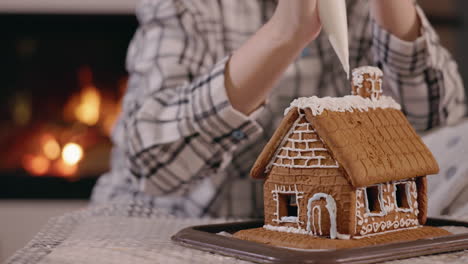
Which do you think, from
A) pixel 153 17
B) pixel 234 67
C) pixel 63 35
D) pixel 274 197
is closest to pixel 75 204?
pixel 63 35

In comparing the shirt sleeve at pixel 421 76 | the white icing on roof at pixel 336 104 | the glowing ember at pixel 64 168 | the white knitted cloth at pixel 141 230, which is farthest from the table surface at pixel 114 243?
the glowing ember at pixel 64 168

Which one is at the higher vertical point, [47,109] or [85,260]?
[47,109]

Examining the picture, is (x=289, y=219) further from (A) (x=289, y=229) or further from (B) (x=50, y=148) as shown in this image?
(B) (x=50, y=148)

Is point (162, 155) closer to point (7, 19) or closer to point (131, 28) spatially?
point (131, 28)

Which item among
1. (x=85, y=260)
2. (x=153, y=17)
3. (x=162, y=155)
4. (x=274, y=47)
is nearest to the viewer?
(x=85, y=260)

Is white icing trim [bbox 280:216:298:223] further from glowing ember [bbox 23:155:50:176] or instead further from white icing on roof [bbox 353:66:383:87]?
glowing ember [bbox 23:155:50:176]

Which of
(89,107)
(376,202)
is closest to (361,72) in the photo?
(376,202)

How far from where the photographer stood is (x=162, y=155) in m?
0.89

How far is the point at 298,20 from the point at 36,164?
1554 mm

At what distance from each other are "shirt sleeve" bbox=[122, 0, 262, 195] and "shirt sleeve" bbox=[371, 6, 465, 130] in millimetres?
209

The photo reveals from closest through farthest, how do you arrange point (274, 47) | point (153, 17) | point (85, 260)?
point (85, 260), point (274, 47), point (153, 17)

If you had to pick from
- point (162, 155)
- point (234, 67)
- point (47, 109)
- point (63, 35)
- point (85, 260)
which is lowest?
point (85, 260)

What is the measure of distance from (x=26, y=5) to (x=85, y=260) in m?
1.61

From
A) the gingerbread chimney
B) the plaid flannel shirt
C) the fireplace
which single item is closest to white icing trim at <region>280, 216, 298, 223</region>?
the gingerbread chimney
